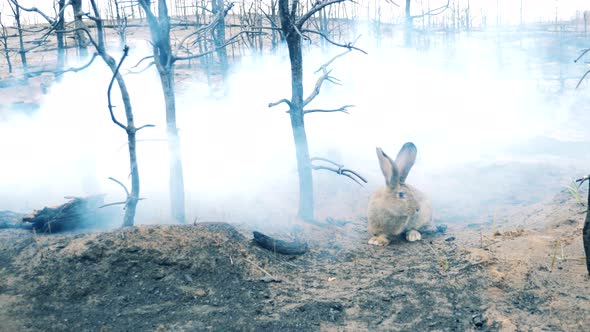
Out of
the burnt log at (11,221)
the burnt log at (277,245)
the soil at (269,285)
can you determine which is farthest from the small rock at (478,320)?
the burnt log at (11,221)

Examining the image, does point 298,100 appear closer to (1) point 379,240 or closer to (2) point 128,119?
(1) point 379,240

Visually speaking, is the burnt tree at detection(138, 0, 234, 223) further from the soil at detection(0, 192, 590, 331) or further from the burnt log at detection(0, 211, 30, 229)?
the burnt log at detection(0, 211, 30, 229)

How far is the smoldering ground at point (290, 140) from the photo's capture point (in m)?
8.53

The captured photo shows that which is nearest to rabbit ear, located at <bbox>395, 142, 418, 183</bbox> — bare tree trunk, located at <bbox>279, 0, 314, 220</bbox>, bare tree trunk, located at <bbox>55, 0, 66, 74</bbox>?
bare tree trunk, located at <bbox>279, 0, 314, 220</bbox>

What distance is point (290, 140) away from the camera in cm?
1176

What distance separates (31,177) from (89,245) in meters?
5.36

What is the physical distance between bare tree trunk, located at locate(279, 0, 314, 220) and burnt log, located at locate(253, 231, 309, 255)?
200 cm

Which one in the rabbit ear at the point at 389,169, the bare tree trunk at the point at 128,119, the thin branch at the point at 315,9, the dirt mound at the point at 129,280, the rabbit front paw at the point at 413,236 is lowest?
the rabbit front paw at the point at 413,236

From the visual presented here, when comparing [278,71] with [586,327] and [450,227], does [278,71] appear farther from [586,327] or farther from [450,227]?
[586,327]

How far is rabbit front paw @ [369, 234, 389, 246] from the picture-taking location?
5.96 m

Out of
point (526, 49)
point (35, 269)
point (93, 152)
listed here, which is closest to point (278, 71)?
point (93, 152)

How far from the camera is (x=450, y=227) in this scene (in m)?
7.04

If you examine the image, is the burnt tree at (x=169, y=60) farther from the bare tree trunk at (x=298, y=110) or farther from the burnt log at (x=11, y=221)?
A: the burnt log at (x=11, y=221)

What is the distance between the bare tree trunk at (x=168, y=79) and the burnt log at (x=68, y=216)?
0.98 meters
